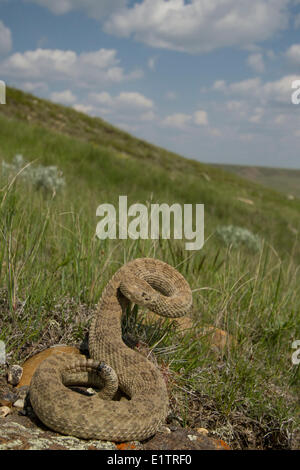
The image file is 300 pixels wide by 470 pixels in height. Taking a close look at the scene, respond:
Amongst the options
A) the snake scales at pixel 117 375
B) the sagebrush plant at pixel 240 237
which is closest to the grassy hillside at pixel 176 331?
the snake scales at pixel 117 375

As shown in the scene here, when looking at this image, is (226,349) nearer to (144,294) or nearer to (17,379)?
(144,294)

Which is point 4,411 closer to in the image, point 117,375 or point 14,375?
point 14,375

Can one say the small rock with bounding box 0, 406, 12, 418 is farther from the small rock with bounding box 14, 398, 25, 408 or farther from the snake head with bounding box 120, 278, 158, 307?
the snake head with bounding box 120, 278, 158, 307

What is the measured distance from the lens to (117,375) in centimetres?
290

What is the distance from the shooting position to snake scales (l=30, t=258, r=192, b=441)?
2373 millimetres

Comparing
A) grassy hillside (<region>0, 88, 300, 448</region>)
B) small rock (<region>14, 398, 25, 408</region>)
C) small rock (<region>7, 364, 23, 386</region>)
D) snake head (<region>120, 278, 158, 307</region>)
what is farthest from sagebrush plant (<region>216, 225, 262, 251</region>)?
small rock (<region>14, 398, 25, 408</region>)

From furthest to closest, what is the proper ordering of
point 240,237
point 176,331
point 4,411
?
1. point 240,237
2. point 176,331
3. point 4,411

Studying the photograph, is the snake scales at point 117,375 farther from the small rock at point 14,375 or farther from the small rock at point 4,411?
the small rock at point 14,375

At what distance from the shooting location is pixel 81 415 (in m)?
2.36

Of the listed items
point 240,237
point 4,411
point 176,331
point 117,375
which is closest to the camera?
point 4,411

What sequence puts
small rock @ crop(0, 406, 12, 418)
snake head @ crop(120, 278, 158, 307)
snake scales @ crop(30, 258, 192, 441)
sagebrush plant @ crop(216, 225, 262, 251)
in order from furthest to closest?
1. sagebrush plant @ crop(216, 225, 262, 251)
2. snake head @ crop(120, 278, 158, 307)
3. small rock @ crop(0, 406, 12, 418)
4. snake scales @ crop(30, 258, 192, 441)

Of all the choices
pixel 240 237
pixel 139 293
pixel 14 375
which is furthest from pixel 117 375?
pixel 240 237

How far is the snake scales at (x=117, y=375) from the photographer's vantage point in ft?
7.79

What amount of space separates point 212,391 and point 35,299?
169 cm
